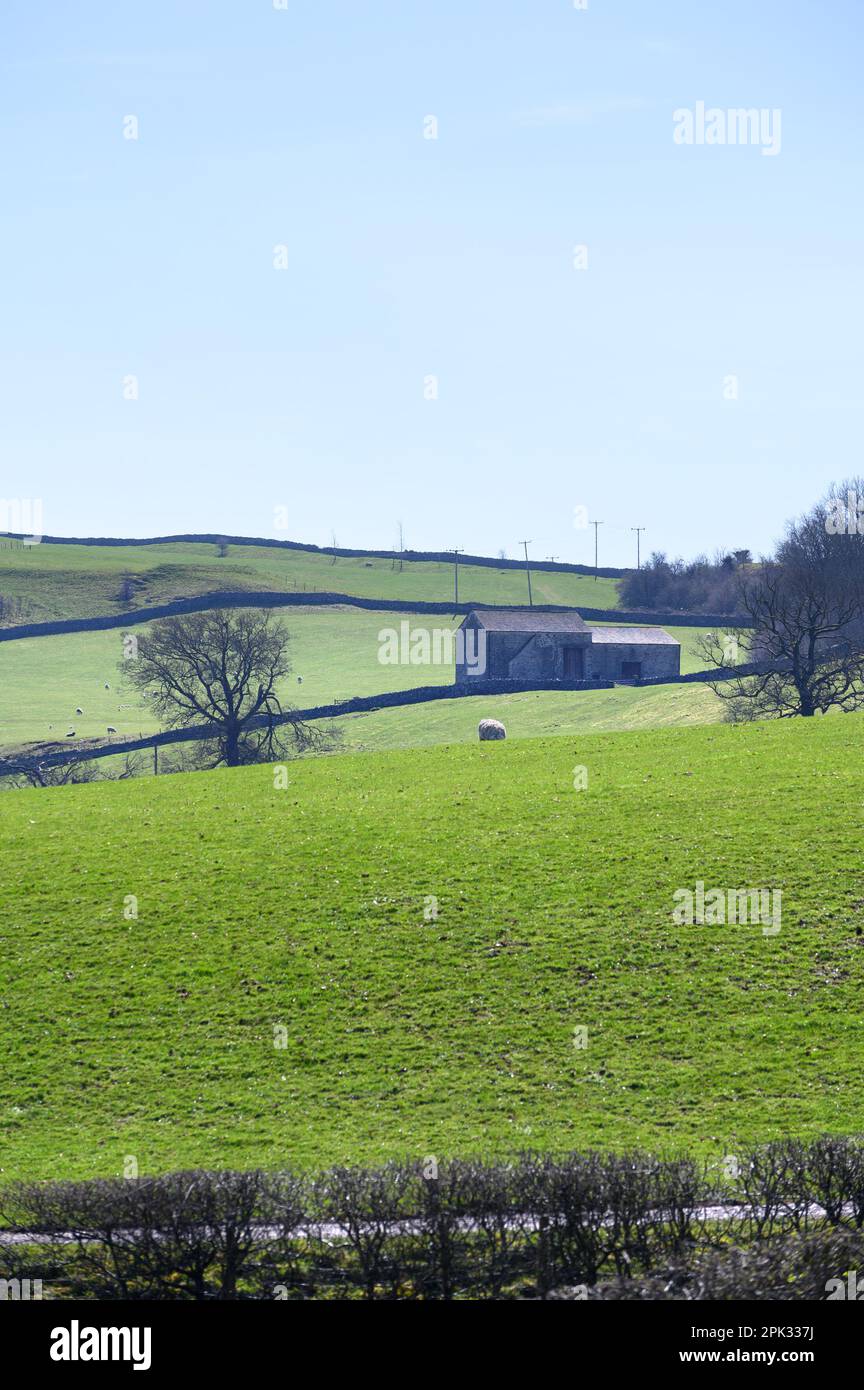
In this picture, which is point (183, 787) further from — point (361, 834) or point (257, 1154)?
point (257, 1154)

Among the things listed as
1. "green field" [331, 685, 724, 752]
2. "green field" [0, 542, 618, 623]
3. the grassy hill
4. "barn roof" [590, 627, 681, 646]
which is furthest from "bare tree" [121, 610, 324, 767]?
"green field" [0, 542, 618, 623]

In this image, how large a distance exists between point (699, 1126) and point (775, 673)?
49.7 m

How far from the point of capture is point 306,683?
413ft

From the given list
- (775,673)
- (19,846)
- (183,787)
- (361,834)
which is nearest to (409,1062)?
(361,834)

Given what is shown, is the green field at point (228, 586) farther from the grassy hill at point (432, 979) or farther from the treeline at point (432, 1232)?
the treeline at point (432, 1232)

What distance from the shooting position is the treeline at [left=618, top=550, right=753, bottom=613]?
553 feet

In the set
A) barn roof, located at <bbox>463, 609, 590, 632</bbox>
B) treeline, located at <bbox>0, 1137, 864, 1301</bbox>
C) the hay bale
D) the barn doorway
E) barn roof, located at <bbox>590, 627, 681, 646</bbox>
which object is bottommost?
treeline, located at <bbox>0, 1137, 864, 1301</bbox>

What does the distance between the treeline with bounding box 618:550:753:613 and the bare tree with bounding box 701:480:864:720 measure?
15.8m

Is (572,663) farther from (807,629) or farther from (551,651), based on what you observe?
(807,629)

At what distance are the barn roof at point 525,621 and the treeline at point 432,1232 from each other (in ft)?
361

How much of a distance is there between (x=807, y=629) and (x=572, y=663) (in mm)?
63992

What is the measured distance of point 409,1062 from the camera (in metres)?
20.3

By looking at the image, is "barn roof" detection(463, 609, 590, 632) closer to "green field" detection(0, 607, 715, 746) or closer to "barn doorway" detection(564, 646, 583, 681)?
"barn doorway" detection(564, 646, 583, 681)

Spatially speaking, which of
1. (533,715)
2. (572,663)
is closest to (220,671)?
(533,715)
